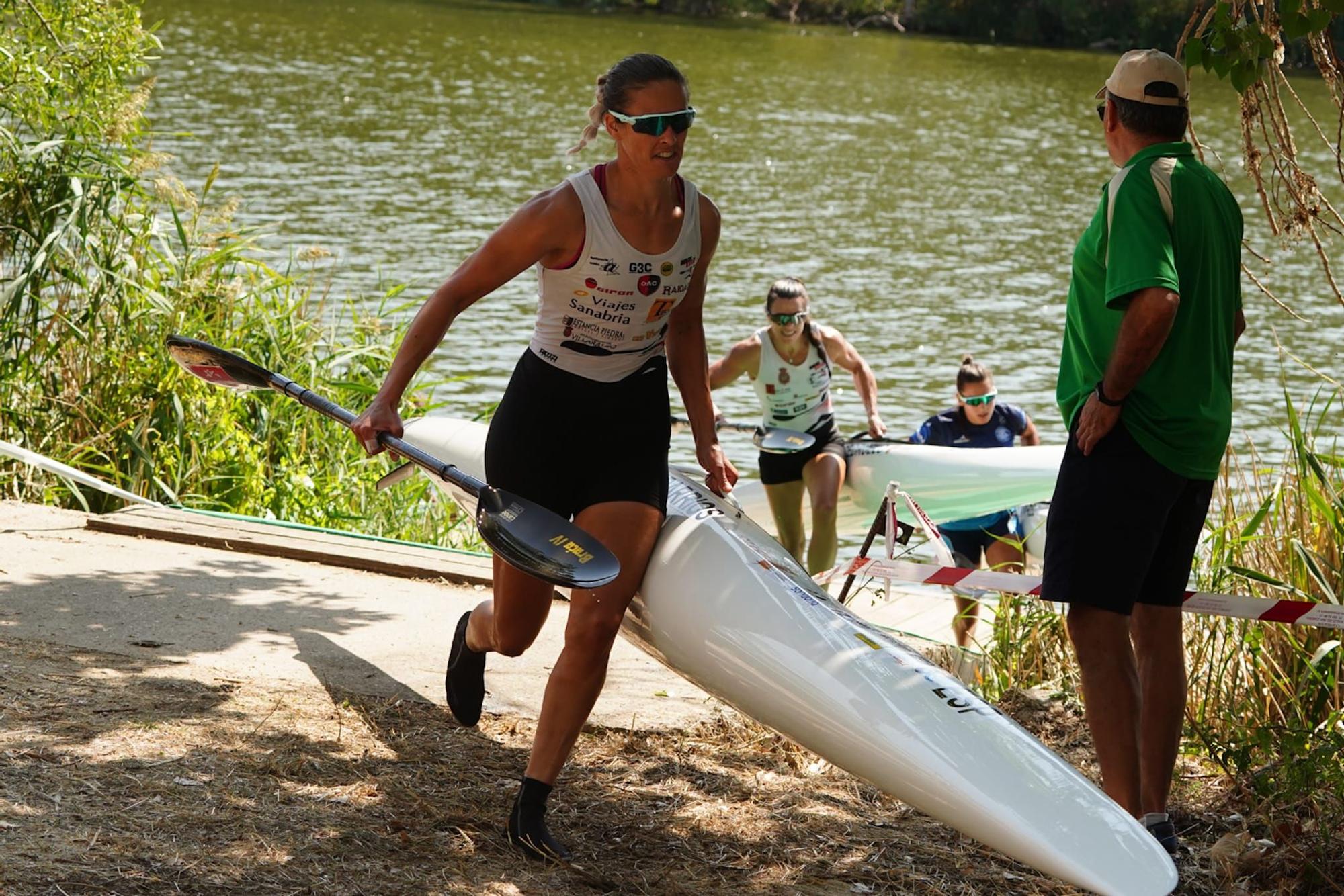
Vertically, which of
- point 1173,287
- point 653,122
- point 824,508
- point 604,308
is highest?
point 653,122

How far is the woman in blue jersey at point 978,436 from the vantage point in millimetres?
7297

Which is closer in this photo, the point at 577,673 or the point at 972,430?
Answer: the point at 577,673

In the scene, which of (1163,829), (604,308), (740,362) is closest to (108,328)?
(740,362)

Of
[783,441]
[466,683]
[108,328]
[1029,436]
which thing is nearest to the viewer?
[466,683]

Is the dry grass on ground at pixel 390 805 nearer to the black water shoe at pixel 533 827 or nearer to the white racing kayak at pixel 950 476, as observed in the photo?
the black water shoe at pixel 533 827

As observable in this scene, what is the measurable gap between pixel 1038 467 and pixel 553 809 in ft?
14.1

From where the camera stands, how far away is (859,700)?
350 centimetres

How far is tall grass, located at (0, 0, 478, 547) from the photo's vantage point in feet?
23.1

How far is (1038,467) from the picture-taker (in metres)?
7.44

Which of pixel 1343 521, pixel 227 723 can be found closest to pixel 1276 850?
pixel 1343 521

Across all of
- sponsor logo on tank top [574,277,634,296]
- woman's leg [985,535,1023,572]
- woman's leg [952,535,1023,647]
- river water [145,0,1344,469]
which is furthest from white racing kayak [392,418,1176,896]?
woman's leg [985,535,1023,572]

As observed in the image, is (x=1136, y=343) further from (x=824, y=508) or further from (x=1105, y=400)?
(x=824, y=508)

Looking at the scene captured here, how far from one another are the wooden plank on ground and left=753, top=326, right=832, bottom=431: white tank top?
2057 millimetres

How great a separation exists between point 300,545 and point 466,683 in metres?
1.96
